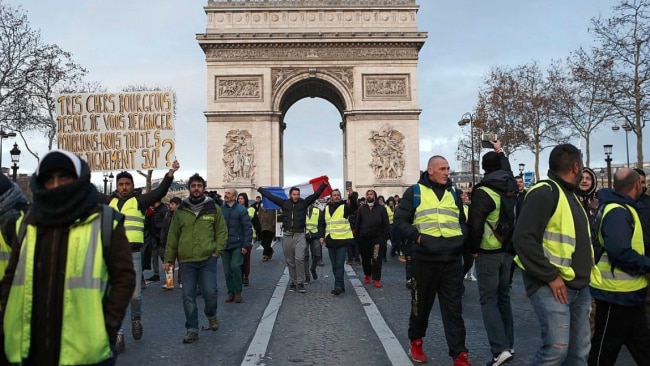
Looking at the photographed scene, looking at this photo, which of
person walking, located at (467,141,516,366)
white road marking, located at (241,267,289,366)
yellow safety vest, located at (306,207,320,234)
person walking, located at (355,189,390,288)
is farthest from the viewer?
yellow safety vest, located at (306,207,320,234)

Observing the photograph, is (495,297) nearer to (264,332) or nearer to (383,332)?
(383,332)

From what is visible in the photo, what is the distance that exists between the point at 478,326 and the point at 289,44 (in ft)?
97.8

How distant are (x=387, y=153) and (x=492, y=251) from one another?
2937 centimetres

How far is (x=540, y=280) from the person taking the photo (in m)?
3.86

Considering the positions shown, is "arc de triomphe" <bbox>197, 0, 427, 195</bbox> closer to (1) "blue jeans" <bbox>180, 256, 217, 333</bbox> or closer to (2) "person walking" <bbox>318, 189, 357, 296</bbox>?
(2) "person walking" <bbox>318, 189, 357, 296</bbox>

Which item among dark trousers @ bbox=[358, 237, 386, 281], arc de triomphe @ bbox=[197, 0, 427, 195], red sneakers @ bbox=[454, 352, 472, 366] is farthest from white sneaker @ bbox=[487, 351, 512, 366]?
arc de triomphe @ bbox=[197, 0, 427, 195]

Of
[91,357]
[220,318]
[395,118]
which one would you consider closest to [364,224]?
[220,318]

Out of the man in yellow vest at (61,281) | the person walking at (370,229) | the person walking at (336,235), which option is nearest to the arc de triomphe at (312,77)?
the person walking at (370,229)

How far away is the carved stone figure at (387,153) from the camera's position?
34688 millimetres

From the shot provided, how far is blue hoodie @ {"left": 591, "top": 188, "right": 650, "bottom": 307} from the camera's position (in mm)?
4273

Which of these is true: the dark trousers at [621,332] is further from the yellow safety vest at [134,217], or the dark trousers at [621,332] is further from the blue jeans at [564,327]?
the yellow safety vest at [134,217]

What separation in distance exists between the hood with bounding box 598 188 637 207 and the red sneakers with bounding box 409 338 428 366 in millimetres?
2027

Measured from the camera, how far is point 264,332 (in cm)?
696

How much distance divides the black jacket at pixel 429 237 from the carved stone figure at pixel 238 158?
29072 millimetres
